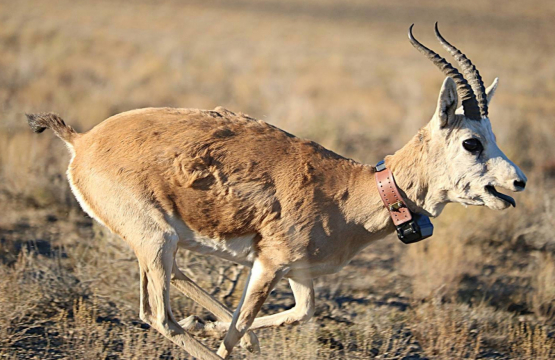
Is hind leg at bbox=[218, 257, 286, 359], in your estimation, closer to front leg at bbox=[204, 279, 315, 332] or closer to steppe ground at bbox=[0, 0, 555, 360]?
front leg at bbox=[204, 279, 315, 332]

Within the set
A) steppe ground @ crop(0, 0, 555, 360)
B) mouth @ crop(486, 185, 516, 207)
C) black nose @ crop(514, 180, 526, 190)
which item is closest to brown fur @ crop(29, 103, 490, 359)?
mouth @ crop(486, 185, 516, 207)

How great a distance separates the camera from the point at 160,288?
5.00 m

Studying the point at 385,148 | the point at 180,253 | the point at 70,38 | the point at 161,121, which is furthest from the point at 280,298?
the point at 70,38

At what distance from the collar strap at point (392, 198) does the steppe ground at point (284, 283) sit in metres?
1.58

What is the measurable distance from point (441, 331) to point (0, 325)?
158 inches

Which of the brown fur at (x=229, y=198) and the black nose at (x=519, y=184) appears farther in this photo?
the brown fur at (x=229, y=198)

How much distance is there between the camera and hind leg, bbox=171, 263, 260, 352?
5.46 meters

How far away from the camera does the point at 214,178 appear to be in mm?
4980

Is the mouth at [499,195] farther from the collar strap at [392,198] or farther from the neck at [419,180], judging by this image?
the collar strap at [392,198]

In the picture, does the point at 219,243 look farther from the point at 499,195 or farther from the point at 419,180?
the point at 499,195

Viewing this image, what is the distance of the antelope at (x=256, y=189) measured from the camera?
16.0 ft

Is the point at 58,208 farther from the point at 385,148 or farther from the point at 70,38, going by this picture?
the point at 70,38

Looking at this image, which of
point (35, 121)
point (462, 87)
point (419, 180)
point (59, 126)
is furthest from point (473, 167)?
point (35, 121)

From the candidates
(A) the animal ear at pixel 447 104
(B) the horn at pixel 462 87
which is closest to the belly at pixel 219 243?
(A) the animal ear at pixel 447 104
